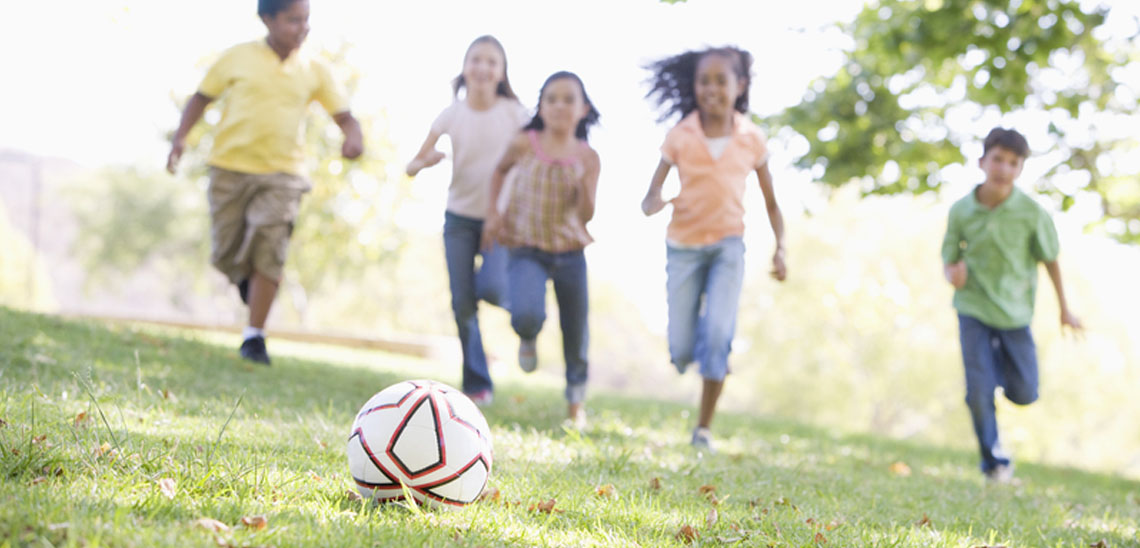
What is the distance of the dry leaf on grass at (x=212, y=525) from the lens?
2256 millimetres

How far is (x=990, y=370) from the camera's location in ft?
20.7

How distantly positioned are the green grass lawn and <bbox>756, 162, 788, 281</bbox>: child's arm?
Answer: 48.9 inches

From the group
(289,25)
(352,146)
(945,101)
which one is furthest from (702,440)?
(945,101)

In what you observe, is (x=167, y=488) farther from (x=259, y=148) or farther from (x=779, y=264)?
(x=259, y=148)

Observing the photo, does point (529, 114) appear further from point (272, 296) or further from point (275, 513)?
point (275, 513)

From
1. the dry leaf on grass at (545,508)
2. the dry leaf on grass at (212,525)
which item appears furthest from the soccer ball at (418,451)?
the dry leaf on grass at (212,525)

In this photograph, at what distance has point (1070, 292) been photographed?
3184cm

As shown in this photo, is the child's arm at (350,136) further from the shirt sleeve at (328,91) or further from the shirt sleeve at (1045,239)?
the shirt sleeve at (1045,239)

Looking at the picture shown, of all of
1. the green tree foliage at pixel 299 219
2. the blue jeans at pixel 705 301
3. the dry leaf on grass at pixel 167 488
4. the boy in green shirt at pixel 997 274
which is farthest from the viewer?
the green tree foliage at pixel 299 219

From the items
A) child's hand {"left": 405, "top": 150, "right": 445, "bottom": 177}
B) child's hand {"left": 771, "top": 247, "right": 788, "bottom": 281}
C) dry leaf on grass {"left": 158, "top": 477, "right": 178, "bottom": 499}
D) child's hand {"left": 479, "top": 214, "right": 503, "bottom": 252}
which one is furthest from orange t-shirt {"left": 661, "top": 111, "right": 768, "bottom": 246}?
dry leaf on grass {"left": 158, "top": 477, "right": 178, "bottom": 499}

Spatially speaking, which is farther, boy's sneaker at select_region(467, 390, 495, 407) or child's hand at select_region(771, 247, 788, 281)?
boy's sneaker at select_region(467, 390, 495, 407)

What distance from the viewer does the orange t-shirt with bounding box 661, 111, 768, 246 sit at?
A: 569cm

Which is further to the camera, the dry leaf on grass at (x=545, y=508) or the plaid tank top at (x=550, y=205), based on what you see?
the plaid tank top at (x=550, y=205)

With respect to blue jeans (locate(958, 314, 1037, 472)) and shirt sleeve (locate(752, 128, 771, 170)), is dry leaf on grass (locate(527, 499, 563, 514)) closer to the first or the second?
shirt sleeve (locate(752, 128, 771, 170))
